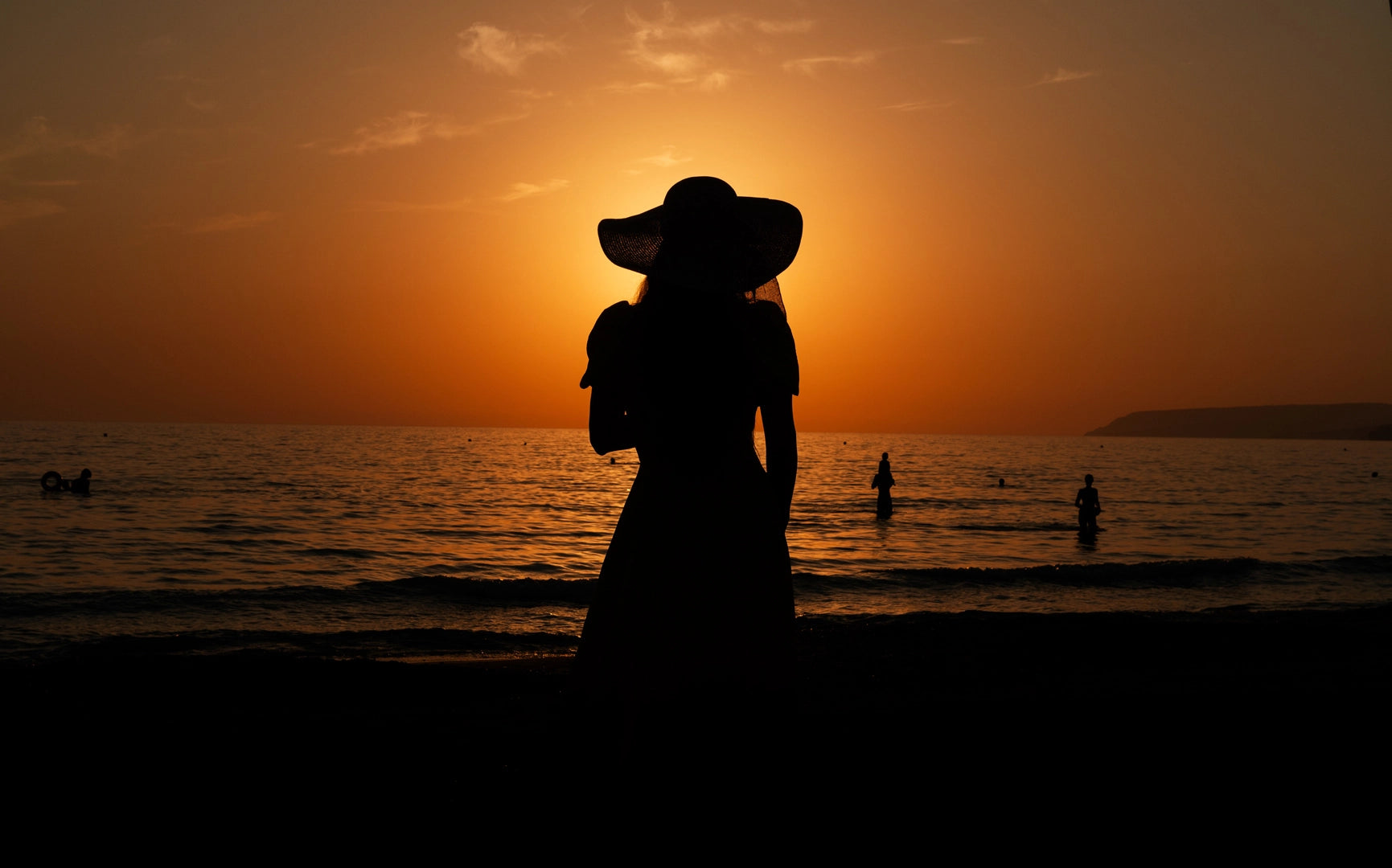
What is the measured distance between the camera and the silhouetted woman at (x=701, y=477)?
2395mm

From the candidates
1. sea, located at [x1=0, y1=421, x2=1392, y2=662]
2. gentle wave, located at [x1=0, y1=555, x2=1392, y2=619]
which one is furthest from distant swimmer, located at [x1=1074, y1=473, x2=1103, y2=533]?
gentle wave, located at [x1=0, y1=555, x2=1392, y2=619]

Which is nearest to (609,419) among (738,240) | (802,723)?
(738,240)

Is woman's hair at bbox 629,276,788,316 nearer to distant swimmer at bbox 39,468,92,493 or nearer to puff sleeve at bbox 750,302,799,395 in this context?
puff sleeve at bbox 750,302,799,395

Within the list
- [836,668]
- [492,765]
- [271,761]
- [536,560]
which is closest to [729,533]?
[492,765]

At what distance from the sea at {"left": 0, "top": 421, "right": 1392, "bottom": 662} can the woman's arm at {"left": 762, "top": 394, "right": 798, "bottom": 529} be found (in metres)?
8.71

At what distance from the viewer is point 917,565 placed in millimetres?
20891

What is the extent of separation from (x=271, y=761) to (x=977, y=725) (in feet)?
13.6

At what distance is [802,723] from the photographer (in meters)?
2.70

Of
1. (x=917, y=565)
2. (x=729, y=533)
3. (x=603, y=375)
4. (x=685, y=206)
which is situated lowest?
(x=917, y=565)

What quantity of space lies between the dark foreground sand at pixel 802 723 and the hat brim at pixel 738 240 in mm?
1331

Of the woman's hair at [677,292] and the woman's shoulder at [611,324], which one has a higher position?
the woman's hair at [677,292]

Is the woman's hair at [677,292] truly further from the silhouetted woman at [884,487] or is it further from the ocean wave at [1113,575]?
the silhouetted woman at [884,487]

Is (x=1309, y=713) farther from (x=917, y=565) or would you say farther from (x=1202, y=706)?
(x=917, y=565)

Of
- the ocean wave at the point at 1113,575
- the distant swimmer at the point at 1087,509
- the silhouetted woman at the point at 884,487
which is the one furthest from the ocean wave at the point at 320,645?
the silhouetted woman at the point at 884,487
